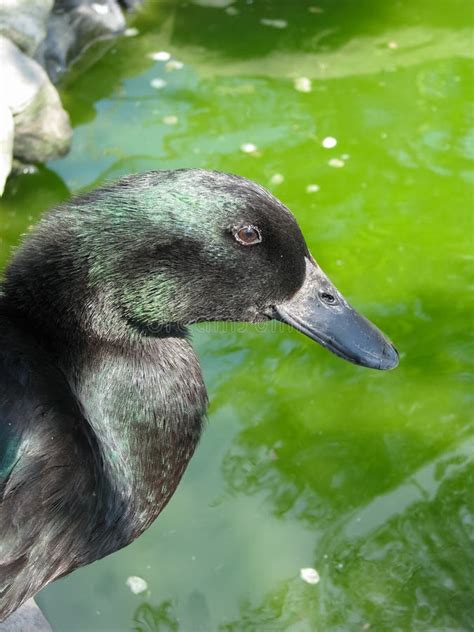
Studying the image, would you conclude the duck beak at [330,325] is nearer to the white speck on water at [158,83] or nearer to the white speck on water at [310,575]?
the white speck on water at [310,575]

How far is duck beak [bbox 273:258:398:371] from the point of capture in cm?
267

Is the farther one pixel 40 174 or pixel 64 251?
pixel 40 174

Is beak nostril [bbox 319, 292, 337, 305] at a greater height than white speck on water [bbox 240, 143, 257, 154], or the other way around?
beak nostril [bbox 319, 292, 337, 305]

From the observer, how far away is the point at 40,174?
5070 mm

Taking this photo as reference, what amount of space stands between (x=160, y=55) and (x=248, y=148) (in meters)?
1.10

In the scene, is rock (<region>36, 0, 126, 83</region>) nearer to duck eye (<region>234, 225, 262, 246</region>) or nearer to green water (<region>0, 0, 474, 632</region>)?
green water (<region>0, 0, 474, 632</region>)

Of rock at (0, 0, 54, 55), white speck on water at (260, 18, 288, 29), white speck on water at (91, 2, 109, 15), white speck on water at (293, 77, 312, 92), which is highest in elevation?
rock at (0, 0, 54, 55)

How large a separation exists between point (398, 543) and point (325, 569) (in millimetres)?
271

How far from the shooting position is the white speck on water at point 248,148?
520cm

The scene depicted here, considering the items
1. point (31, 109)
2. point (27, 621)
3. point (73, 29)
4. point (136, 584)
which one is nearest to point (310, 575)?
point (136, 584)

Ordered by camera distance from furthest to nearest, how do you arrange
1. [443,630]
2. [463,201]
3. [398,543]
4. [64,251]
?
[463,201] < [398,543] < [443,630] < [64,251]

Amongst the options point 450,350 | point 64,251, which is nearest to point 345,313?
point 64,251

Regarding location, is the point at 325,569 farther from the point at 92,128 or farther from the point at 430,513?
the point at 92,128

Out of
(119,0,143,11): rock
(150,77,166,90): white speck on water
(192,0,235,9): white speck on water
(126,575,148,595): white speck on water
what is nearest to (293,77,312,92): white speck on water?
(150,77,166,90): white speck on water
